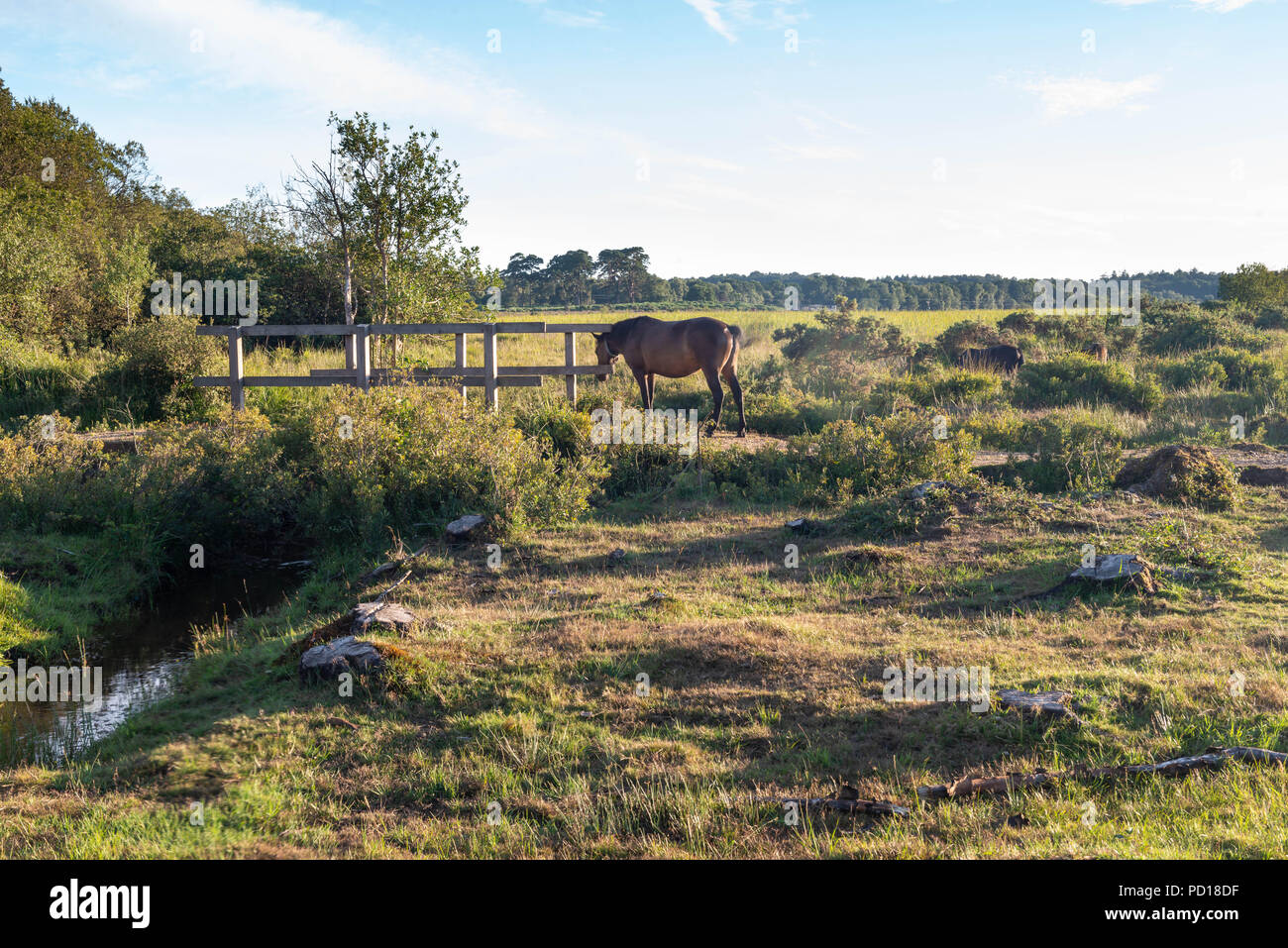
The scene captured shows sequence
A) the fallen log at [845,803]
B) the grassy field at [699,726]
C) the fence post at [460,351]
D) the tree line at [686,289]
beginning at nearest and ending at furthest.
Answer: the grassy field at [699,726]
the fallen log at [845,803]
the fence post at [460,351]
the tree line at [686,289]

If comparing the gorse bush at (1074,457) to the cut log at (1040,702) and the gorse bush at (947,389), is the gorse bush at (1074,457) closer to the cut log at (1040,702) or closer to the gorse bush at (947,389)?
the gorse bush at (947,389)

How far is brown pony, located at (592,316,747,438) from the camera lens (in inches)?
585

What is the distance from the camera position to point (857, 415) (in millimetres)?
17203

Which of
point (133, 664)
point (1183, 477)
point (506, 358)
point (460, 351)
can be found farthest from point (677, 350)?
point (506, 358)

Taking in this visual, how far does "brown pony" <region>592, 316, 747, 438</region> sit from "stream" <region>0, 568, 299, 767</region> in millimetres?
6756

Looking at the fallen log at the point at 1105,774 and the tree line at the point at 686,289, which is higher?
the tree line at the point at 686,289

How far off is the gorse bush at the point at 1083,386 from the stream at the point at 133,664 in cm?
1584

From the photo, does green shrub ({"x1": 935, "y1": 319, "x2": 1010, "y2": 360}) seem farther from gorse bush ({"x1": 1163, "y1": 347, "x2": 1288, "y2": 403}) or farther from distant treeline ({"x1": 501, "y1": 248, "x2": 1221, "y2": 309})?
distant treeline ({"x1": 501, "y1": 248, "x2": 1221, "y2": 309})

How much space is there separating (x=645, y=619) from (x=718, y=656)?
1027 mm

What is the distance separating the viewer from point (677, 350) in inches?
589

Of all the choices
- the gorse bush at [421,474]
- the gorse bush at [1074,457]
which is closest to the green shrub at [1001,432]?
the gorse bush at [1074,457]

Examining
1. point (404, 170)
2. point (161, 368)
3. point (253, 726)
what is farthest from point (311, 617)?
point (404, 170)

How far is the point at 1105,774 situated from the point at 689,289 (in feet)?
288

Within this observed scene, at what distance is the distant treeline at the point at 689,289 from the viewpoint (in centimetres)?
7838
